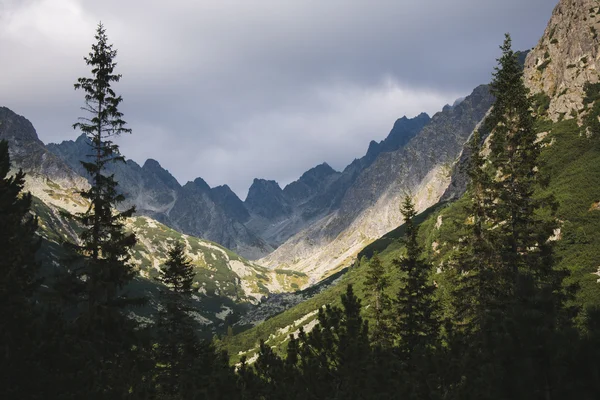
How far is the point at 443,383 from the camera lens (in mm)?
13828

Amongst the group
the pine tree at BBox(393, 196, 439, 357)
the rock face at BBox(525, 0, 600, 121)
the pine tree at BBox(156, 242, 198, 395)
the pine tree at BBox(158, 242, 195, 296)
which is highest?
the rock face at BBox(525, 0, 600, 121)

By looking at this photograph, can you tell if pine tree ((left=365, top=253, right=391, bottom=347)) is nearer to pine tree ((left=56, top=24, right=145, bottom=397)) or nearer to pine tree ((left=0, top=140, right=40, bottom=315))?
pine tree ((left=56, top=24, right=145, bottom=397))

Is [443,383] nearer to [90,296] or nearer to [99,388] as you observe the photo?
[99,388]

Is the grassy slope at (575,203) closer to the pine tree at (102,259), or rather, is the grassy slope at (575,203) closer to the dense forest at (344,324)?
the dense forest at (344,324)

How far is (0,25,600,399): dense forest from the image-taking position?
675 centimetres

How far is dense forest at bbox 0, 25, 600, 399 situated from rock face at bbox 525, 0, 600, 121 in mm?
72659

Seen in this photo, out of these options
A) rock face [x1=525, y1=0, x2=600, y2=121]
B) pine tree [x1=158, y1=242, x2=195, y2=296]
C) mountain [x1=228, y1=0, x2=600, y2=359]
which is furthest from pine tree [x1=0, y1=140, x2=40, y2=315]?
rock face [x1=525, y1=0, x2=600, y2=121]

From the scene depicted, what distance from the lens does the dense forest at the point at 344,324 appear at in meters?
6.75

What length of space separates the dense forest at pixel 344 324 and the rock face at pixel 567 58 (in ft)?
238

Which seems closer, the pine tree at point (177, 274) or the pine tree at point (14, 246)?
the pine tree at point (14, 246)

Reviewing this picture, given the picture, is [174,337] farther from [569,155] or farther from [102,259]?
[569,155]

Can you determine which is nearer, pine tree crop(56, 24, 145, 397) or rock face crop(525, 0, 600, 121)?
pine tree crop(56, 24, 145, 397)

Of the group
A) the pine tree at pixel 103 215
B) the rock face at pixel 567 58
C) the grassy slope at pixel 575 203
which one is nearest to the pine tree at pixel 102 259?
the pine tree at pixel 103 215

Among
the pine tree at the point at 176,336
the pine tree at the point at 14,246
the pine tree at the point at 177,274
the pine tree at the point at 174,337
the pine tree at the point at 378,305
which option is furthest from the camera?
the pine tree at the point at 177,274
